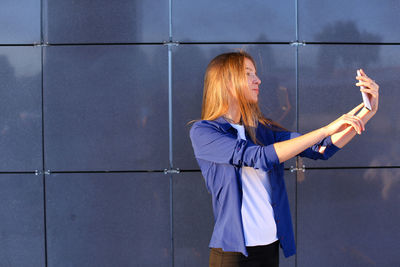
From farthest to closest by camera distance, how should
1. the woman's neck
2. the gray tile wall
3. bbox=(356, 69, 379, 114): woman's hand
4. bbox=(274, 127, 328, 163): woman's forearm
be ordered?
the gray tile wall → the woman's neck → bbox=(356, 69, 379, 114): woman's hand → bbox=(274, 127, 328, 163): woman's forearm

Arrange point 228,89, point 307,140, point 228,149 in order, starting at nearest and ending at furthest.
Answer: point 307,140, point 228,149, point 228,89

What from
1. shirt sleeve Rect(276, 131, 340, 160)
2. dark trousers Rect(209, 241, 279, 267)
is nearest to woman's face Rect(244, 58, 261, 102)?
shirt sleeve Rect(276, 131, 340, 160)

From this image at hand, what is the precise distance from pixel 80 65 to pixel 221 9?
1.31m

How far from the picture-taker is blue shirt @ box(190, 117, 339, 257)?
1.81m

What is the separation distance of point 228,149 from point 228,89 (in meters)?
0.40

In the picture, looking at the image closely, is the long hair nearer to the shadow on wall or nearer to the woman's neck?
the woman's neck

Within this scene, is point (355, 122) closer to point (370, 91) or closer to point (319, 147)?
point (370, 91)

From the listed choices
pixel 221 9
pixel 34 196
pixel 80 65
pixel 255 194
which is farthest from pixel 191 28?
pixel 34 196

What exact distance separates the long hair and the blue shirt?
0.09 metres

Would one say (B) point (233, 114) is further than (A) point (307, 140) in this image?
Yes

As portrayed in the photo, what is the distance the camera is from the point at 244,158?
5.91 feet

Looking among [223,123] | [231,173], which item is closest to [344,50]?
Result: [223,123]

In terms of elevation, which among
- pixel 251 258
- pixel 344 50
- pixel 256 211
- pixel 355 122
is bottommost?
pixel 251 258

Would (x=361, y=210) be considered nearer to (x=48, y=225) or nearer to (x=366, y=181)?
(x=366, y=181)
